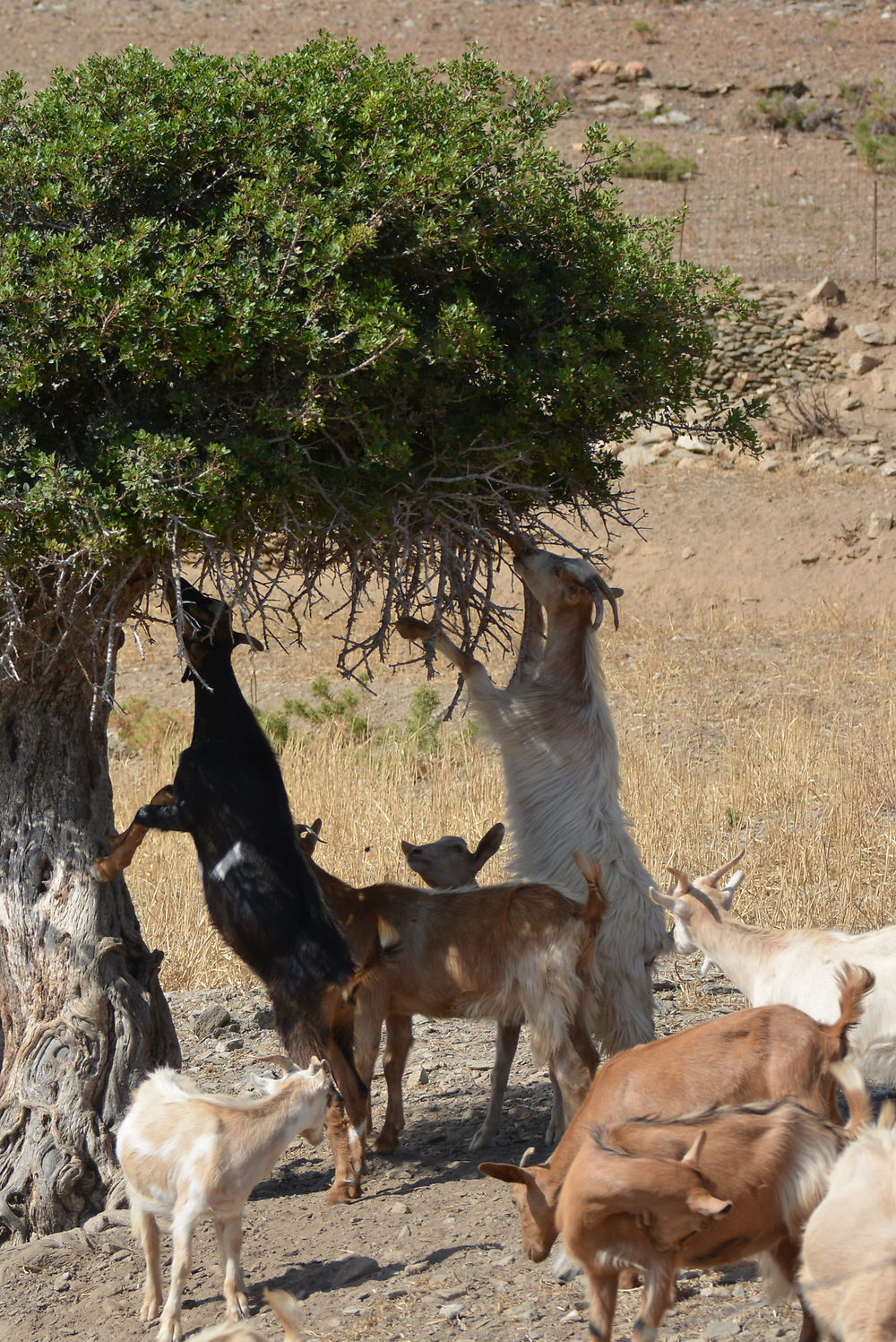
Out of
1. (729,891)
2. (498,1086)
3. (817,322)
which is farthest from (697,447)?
(498,1086)

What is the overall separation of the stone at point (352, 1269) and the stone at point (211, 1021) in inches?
135

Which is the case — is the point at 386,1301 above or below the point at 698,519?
below

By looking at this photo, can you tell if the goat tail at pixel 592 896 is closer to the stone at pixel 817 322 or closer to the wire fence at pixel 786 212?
the stone at pixel 817 322

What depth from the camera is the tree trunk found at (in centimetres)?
588

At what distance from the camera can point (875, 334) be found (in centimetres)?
2922

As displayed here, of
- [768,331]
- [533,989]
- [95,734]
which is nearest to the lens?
[533,989]

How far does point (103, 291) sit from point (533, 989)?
10.7 feet

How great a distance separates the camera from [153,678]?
70.8 ft

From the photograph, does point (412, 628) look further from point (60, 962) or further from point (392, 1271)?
point (392, 1271)

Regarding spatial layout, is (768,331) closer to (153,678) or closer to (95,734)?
(153,678)

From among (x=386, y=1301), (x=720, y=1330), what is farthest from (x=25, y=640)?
(x=720, y=1330)

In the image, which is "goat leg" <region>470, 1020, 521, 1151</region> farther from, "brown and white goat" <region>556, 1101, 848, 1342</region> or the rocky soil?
"brown and white goat" <region>556, 1101, 848, 1342</region>

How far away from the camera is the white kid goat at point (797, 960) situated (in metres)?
5.64

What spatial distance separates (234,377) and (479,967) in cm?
270
